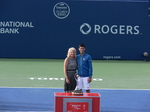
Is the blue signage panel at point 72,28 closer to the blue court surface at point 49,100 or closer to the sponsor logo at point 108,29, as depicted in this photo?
the sponsor logo at point 108,29

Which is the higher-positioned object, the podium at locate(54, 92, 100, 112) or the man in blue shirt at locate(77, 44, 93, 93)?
the man in blue shirt at locate(77, 44, 93, 93)

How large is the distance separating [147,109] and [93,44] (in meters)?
14.5

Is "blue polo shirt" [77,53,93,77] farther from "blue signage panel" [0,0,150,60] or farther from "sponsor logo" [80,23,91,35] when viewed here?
"sponsor logo" [80,23,91,35]

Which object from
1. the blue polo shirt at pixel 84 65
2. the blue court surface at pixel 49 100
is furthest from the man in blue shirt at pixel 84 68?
the blue court surface at pixel 49 100

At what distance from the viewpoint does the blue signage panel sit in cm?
2588

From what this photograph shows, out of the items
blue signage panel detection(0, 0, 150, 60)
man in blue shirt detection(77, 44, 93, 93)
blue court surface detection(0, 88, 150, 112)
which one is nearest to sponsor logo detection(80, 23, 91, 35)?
blue signage panel detection(0, 0, 150, 60)

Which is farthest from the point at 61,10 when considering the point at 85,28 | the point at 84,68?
the point at 84,68

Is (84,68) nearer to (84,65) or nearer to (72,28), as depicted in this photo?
(84,65)

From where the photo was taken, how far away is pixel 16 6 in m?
25.8

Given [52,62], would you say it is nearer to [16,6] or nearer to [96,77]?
[16,6]

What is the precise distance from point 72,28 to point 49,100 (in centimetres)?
1348

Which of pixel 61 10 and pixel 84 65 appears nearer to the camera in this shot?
pixel 84 65

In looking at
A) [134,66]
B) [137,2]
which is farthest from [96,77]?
[137,2]

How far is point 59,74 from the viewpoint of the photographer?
19.3 metres
